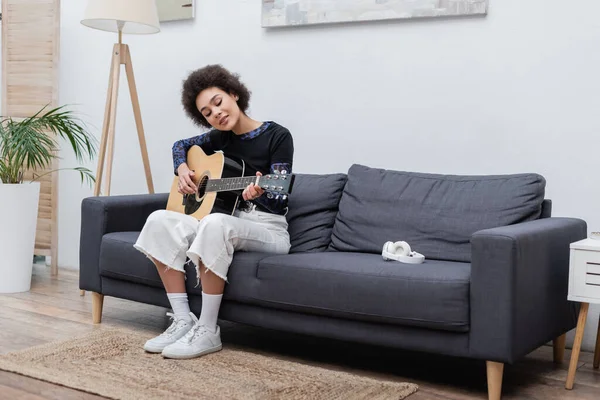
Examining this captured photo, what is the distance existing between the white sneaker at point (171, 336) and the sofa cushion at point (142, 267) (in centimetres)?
12

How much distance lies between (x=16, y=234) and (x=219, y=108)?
59.8 inches

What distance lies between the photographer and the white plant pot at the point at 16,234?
3.88 meters

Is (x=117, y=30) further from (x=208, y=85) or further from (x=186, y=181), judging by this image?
(x=186, y=181)

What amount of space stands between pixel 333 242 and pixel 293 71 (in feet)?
3.36

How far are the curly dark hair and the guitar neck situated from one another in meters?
0.36

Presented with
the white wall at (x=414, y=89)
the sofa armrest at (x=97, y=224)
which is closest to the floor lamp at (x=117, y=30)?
the white wall at (x=414, y=89)

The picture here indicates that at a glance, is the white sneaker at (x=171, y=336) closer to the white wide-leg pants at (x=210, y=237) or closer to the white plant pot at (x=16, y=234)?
the white wide-leg pants at (x=210, y=237)

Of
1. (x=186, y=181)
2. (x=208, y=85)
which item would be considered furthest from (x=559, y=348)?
(x=208, y=85)

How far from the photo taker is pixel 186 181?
3.13 metres

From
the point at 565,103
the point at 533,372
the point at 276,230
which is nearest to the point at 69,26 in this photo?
the point at 276,230

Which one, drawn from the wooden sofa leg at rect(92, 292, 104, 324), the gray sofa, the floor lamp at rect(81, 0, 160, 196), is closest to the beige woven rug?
the gray sofa

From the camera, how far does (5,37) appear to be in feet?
14.8

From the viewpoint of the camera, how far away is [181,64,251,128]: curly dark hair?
10.2ft

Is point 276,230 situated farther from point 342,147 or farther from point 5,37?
point 5,37
